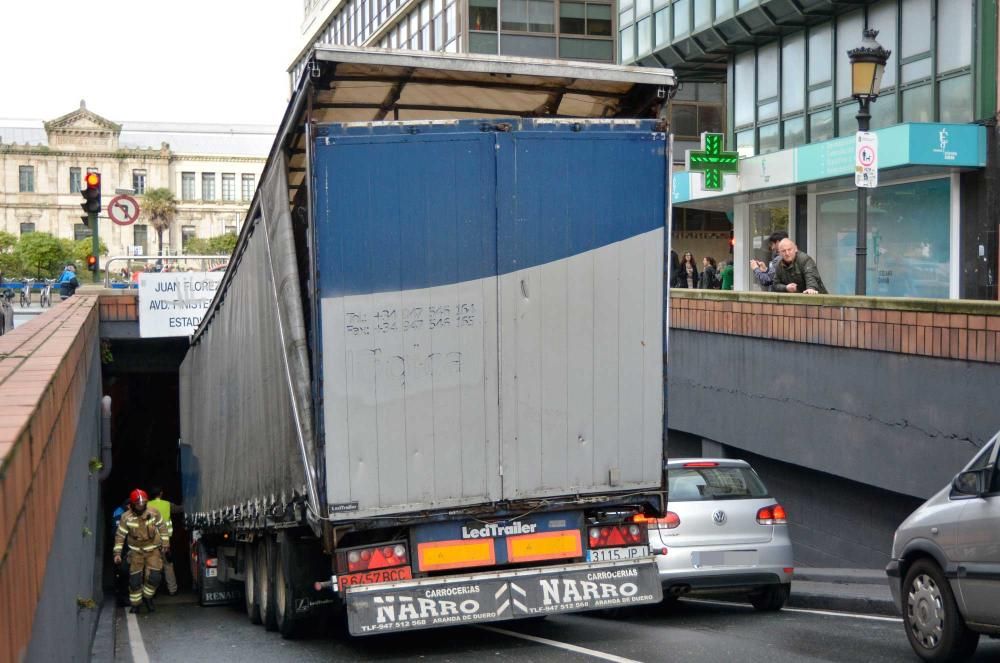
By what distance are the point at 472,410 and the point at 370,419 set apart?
2.17 ft

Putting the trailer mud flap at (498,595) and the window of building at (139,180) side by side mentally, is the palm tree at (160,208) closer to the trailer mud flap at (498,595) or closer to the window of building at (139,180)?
the window of building at (139,180)

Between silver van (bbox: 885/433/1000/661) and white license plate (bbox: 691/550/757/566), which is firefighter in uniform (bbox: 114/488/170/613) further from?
silver van (bbox: 885/433/1000/661)

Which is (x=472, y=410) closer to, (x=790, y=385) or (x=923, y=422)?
(x=923, y=422)

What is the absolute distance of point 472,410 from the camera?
8.07 m

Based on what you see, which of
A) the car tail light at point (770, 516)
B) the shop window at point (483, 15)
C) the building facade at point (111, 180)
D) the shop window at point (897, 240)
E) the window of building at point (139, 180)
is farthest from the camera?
the window of building at point (139, 180)

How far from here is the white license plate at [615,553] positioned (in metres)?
8.75

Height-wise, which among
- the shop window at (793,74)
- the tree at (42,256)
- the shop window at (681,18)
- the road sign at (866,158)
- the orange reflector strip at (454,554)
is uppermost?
the shop window at (681,18)

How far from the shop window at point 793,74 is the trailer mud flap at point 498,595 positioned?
18642mm

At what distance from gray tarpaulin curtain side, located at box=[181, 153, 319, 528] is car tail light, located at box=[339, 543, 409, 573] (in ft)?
1.42

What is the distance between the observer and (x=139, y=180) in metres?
107

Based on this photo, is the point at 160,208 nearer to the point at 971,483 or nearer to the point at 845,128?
the point at 845,128

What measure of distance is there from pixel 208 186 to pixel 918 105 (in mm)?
92781

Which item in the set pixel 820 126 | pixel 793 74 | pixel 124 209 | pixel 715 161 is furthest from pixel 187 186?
pixel 820 126

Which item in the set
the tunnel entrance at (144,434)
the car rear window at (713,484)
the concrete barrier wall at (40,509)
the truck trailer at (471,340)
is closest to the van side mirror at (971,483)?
the truck trailer at (471,340)
